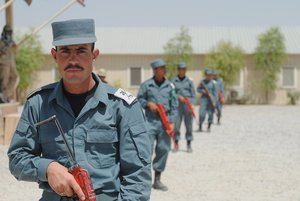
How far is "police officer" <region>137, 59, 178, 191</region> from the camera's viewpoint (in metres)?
7.70

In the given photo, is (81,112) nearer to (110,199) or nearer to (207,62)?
(110,199)

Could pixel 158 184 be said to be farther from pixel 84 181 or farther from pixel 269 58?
pixel 269 58

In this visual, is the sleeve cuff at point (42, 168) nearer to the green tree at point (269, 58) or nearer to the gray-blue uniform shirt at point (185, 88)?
the gray-blue uniform shirt at point (185, 88)

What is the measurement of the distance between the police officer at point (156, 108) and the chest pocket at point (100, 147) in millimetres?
5002

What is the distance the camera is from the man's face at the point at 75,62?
2471 millimetres

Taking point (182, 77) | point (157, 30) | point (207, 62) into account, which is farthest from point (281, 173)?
point (157, 30)

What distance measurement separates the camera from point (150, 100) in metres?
8.00

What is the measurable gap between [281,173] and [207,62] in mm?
22164

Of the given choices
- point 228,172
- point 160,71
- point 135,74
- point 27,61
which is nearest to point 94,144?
point 160,71

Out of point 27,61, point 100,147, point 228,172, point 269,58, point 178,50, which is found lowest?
point 228,172

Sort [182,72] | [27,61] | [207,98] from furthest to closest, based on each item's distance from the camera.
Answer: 1. [27,61]
2. [207,98]
3. [182,72]

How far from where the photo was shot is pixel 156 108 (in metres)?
7.77

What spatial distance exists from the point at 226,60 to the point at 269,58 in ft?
8.21

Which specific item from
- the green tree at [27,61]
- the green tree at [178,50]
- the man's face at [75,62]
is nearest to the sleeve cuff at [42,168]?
the man's face at [75,62]
